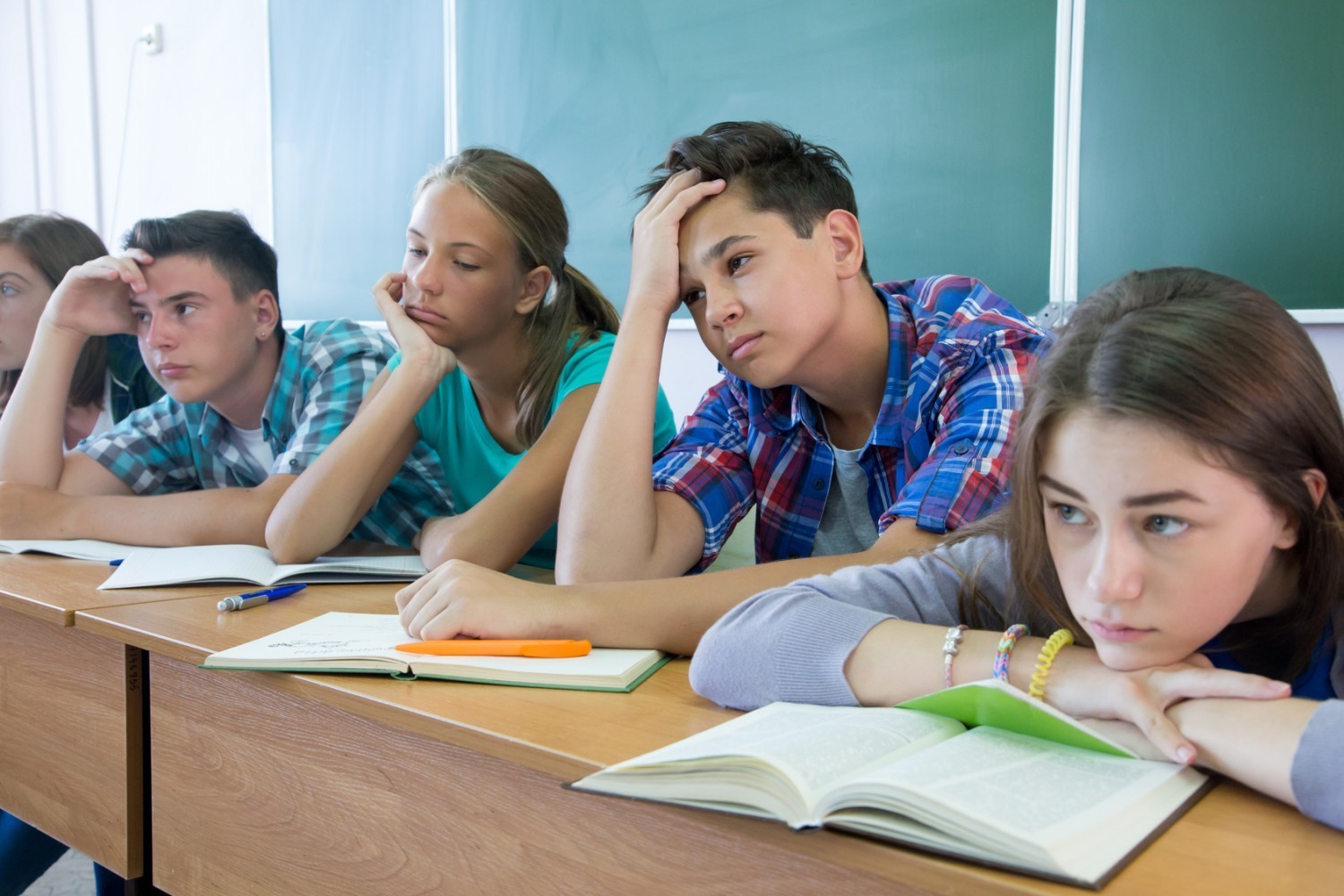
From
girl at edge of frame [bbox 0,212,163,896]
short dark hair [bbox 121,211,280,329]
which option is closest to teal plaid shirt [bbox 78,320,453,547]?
short dark hair [bbox 121,211,280,329]

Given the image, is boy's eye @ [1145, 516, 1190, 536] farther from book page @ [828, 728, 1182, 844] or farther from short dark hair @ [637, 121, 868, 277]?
short dark hair @ [637, 121, 868, 277]

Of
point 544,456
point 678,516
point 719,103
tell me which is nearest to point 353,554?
point 544,456

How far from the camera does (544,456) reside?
1.50m

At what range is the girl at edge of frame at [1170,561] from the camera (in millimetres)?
625

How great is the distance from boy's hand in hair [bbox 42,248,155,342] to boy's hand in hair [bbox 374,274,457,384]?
0.49 metres

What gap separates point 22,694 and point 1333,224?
202cm

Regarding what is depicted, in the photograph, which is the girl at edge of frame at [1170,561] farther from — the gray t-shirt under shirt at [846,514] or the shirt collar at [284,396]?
the shirt collar at [284,396]

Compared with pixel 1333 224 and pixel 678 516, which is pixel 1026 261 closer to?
pixel 1333 224

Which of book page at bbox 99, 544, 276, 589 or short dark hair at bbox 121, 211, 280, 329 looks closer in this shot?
book page at bbox 99, 544, 276, 589

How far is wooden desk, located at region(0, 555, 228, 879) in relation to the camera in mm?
1087

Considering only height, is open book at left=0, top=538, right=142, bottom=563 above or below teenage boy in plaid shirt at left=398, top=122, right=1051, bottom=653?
below

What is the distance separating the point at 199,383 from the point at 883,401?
3.83ft

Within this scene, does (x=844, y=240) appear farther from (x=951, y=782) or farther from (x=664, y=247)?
(x=951, y=782)

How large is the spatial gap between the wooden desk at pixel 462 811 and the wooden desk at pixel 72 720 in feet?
0.13
